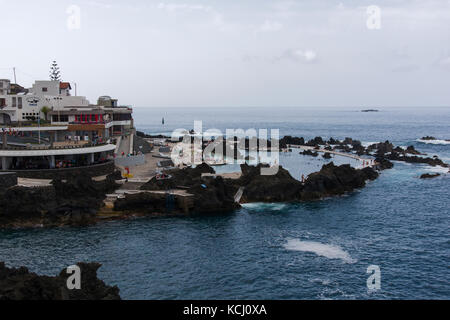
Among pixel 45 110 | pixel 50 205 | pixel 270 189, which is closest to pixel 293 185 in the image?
pixel 270 189

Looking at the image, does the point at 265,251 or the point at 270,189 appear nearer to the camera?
the point at 265,251

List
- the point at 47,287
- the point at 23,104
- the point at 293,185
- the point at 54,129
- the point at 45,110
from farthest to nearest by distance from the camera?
the point at 23,104 → the point at 45,110 → the point at 54,129 → the point at 293,185 → the point at 47,287

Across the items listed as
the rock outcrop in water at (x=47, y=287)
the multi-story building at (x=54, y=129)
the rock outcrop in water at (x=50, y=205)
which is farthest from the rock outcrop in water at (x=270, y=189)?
the rock outcrop in water at (x=47, y=287)

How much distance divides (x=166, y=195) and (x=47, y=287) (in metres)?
29.2

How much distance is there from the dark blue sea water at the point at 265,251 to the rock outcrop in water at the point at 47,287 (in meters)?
3.79

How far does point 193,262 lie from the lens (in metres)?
38.9

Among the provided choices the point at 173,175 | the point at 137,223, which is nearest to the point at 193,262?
the point at 137,223

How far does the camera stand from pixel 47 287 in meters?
26.2

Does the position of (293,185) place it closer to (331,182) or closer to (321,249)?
(331,182)

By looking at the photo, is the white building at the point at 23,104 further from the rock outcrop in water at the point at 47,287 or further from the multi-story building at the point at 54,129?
the rock outcrop in water at the point at 47,287

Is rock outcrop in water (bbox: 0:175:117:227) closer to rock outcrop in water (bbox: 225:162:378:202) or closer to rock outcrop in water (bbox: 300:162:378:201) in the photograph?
rock outcrop in water (bbox: 225:162:378:202)

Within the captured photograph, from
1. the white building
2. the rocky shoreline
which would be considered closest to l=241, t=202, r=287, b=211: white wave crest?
the rocky shoreline

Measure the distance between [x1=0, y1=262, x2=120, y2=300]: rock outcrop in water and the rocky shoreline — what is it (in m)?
20.9

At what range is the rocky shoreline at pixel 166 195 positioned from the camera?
50188mm
